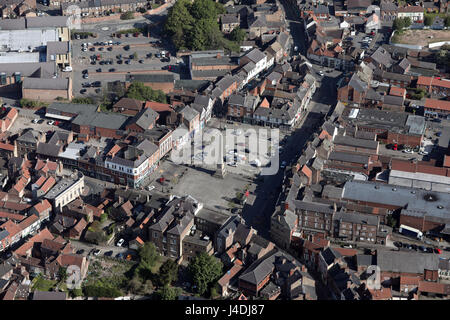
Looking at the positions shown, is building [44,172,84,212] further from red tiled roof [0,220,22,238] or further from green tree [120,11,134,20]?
green tree [120,11,134,20]

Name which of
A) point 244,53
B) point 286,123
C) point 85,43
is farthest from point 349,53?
point 85,43

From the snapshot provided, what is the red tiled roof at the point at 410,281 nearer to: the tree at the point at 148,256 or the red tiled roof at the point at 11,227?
the tree at the point at 148,256

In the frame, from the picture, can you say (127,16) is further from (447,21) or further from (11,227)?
(11,227)

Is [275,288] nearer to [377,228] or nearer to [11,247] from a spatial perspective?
[377,228]

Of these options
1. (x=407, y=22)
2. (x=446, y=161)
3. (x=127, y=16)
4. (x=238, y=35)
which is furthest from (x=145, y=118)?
(x=407, y=22)

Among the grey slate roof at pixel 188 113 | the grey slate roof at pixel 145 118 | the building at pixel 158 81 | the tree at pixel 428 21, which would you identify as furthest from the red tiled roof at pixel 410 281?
the tree at pixel 428 21

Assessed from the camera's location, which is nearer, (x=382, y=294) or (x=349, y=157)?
(x=382, y=294)

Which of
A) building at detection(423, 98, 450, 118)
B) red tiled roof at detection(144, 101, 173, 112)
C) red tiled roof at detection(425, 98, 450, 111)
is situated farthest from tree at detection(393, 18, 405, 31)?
red tiled roof at detection(144, 101, 173, 112)
